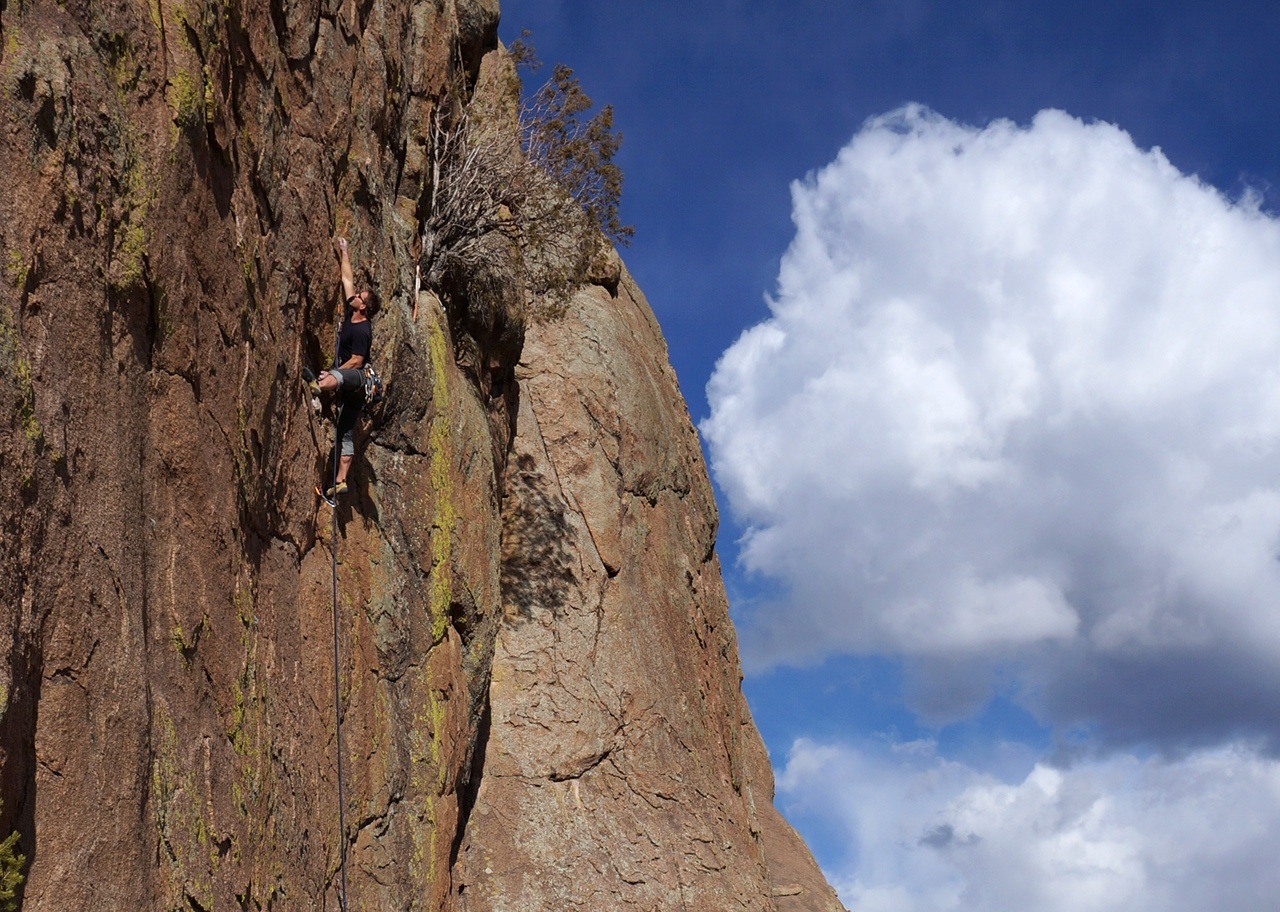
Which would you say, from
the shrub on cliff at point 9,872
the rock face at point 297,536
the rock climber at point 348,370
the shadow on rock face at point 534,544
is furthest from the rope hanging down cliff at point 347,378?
the shadow on rock face at point 534,544

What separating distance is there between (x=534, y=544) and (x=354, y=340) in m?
8.17

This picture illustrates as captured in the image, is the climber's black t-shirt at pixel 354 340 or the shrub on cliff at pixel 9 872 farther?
the climber's black t-shirt at pixel 354 340

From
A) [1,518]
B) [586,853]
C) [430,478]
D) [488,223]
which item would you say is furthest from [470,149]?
[1,518]

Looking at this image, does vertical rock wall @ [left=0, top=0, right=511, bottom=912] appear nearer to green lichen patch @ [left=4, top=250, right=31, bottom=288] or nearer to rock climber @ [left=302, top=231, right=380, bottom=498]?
green lichen patch @ [left=4, top=250, right=31, bottom=288]

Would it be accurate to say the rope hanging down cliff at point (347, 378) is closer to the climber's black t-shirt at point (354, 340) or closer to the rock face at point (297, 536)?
the climber's black t-shirt at point (354, 340)

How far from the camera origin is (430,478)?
1379cm

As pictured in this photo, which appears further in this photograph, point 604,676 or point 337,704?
point 604,676

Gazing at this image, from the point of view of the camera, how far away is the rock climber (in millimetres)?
11367

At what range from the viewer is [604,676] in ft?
60.7

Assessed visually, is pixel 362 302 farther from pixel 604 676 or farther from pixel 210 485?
pixel 604 676

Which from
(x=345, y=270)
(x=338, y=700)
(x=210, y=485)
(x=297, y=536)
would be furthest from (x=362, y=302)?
(x=338, y=700)

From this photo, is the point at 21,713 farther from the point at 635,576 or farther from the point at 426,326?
the point at 635,576

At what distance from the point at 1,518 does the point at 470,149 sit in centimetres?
1251

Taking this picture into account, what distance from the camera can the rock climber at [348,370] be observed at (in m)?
11.4
